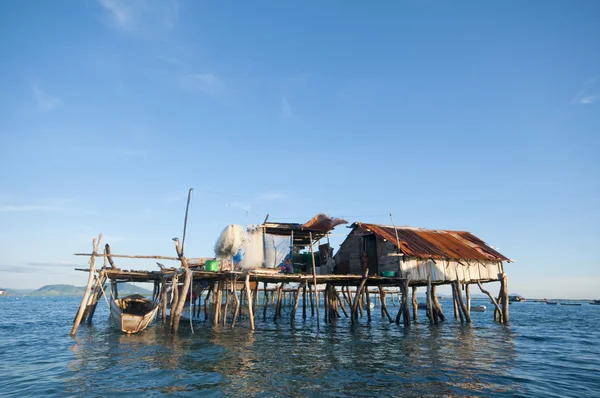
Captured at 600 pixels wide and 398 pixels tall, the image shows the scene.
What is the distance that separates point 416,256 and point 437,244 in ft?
13.8

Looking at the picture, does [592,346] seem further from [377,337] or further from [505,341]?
[377,337]

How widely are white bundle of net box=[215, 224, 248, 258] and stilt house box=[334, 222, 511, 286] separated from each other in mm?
9806

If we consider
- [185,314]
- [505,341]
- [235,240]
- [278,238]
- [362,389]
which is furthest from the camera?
[185,314]

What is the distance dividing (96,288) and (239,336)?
37.5ft

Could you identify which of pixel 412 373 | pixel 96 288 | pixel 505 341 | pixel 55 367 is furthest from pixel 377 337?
pixel 96 288

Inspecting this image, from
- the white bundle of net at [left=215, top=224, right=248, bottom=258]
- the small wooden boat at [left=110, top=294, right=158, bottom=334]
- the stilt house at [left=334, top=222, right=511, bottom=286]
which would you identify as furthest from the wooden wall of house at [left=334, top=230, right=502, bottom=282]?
the small wooden boat at [left=110, top=294, right=158, bottom=334]

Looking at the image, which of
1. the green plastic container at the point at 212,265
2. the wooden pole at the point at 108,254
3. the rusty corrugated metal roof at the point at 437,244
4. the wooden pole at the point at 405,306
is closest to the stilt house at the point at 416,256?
the rusty corrugated metal roof at the point at 437,244

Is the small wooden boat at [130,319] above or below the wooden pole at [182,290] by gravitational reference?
below

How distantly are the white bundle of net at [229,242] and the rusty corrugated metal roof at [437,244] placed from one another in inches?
390

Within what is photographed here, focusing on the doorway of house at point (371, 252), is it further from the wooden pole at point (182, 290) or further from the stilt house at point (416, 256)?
the wooden pole at point (182, 290)

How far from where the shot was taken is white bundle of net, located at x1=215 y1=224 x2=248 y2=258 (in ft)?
83.3

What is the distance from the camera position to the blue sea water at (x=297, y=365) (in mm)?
11859

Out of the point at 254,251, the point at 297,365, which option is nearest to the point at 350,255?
the point at 254,251

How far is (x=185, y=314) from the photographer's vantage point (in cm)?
3953
